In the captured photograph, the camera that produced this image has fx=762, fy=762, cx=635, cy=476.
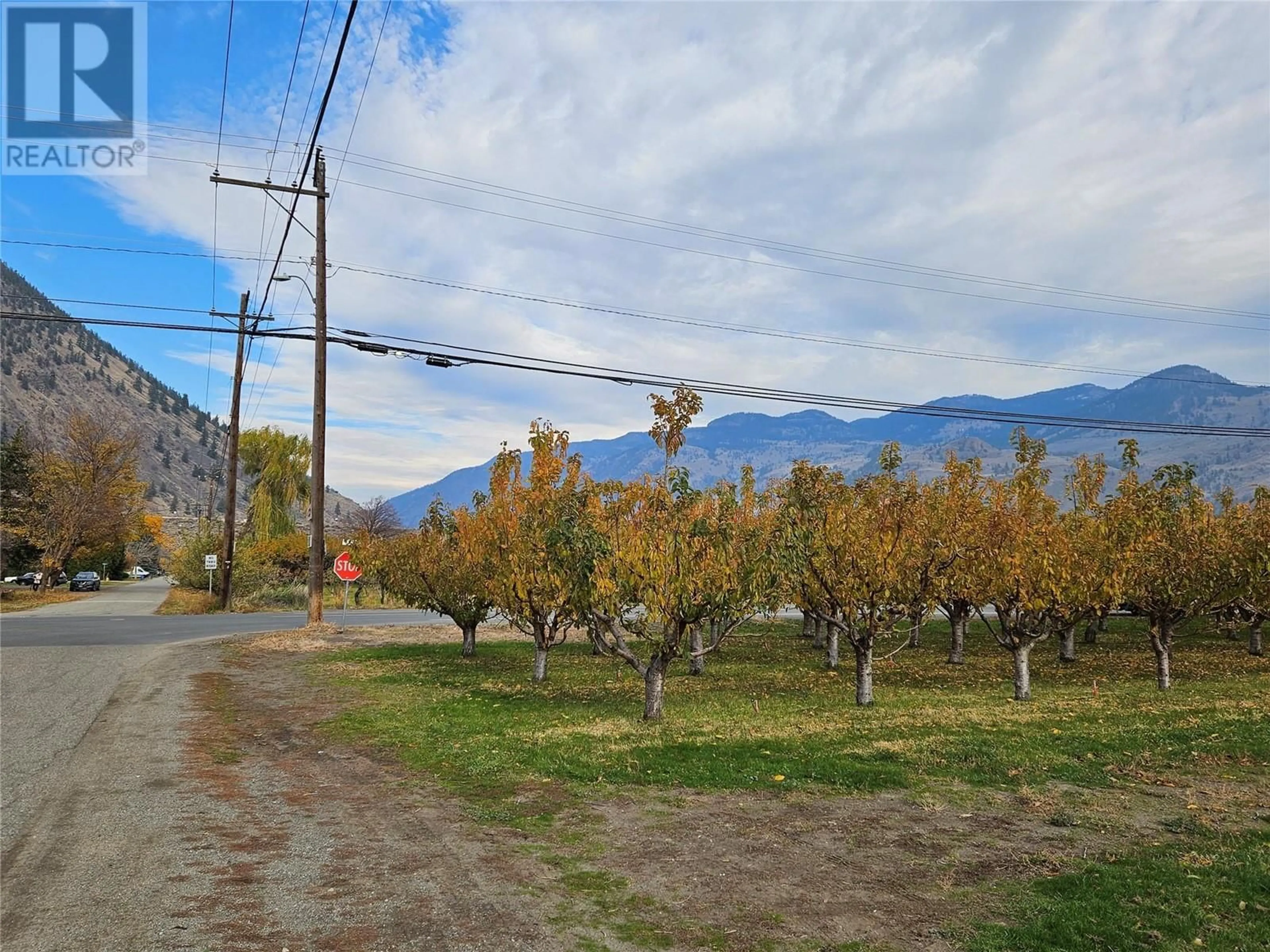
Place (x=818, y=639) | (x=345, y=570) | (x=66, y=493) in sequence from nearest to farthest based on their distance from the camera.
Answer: (x=818, y=639)
(x=345, y=570)
(x=66, y=493)

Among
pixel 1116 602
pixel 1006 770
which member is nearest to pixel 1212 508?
pixel 1116 602

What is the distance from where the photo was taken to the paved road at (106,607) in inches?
1423

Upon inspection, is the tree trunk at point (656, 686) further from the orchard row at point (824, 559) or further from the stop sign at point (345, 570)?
the stop sign at point (345, 570)

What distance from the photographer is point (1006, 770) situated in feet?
35.2

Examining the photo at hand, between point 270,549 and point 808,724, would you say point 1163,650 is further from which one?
point 270,549

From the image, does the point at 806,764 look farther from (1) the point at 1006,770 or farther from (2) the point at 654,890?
(2) the point at 654,890

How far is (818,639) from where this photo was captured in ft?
94.4

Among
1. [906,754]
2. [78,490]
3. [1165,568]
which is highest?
[78,490]

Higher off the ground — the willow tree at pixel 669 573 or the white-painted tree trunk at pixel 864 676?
the willow tree at pixel 669 573

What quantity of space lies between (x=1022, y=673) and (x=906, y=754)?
7355 millimetres

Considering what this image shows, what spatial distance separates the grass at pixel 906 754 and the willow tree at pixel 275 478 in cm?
3591

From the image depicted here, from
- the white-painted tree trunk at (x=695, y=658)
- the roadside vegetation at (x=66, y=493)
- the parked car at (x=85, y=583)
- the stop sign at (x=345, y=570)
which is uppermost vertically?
the roadside vegetation at (x=66, y=493)

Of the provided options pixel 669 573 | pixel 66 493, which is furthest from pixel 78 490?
pixel 669 573

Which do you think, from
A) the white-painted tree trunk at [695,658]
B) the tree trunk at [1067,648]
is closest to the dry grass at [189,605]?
the white-painted tree trunk at [695,658]
